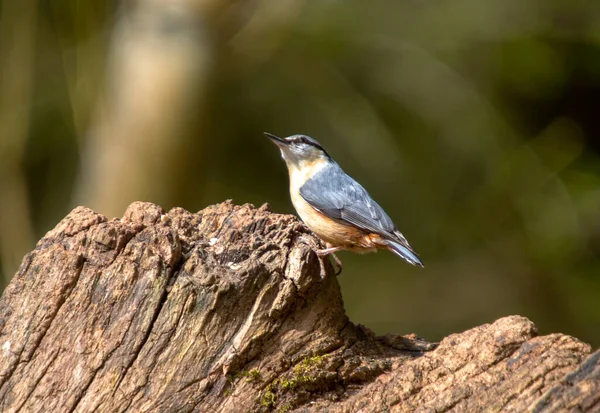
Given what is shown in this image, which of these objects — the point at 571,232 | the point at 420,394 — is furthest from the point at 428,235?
the point at 420,394

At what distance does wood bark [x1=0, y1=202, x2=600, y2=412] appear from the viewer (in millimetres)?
2338

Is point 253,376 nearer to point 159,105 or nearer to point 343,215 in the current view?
point 343,215

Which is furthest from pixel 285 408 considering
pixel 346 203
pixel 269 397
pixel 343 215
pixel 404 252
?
pixel 346 203

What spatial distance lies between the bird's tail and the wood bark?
105 cm

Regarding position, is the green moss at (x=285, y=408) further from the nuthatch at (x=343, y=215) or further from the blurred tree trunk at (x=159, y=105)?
the blurred tree trunk at (x=159, y=105)

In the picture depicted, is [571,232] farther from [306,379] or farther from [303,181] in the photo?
[306,379]

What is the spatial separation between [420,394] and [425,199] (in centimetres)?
471

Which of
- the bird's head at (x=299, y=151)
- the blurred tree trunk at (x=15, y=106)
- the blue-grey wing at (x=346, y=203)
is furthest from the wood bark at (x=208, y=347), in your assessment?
the blurred tree trunk at (x=15, y=106)

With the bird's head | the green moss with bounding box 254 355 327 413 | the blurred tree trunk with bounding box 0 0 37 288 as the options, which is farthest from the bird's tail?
the blurred tree trunk with bounding box 0 0 37 288

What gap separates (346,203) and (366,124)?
276cm

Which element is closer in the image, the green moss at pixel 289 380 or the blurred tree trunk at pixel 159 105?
the green moss at pixel 289 380

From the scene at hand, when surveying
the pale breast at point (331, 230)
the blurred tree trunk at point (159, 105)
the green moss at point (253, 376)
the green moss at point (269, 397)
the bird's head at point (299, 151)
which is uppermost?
the blurred tree trunk at point (159, 105)

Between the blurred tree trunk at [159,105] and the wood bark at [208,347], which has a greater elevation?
the blurred tree trunk at [159,105]

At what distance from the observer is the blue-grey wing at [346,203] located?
153 inches
